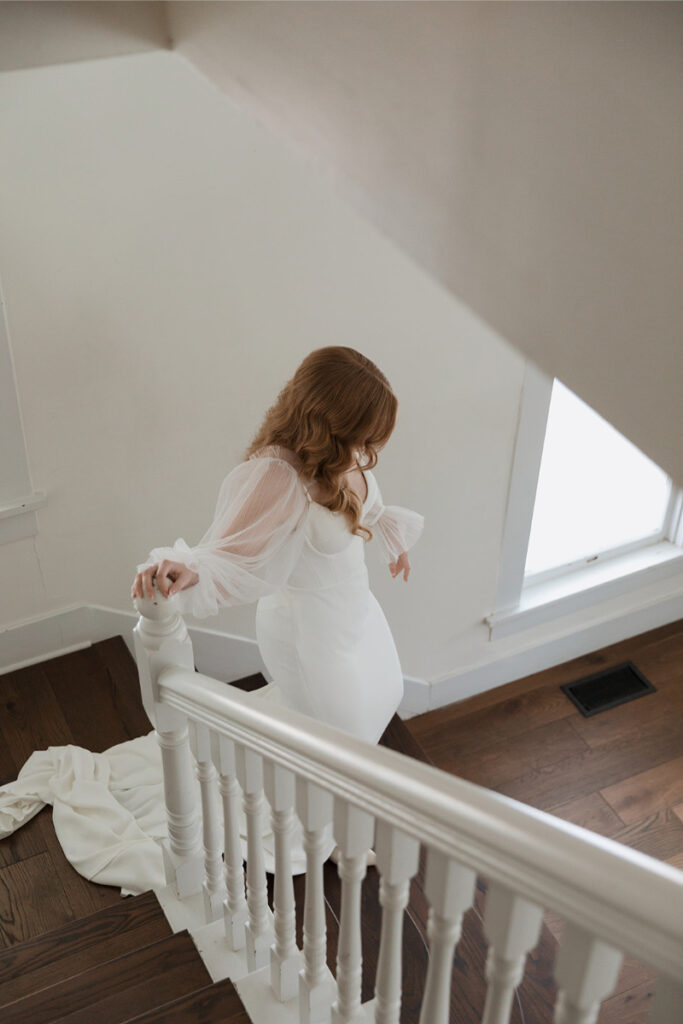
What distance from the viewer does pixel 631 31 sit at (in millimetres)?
467

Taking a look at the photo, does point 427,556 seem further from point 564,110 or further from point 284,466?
point 564,110

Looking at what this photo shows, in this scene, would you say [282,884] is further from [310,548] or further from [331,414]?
[331,414]

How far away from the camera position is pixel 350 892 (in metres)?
1.23

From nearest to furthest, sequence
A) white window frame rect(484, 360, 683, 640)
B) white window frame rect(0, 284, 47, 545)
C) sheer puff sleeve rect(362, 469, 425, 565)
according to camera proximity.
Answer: sheer puff sleeve rect(362, 469, 425, 565) < white window frame rect(0, 284, 47, 545) < white window frame rect(484, 360, 683, 640)

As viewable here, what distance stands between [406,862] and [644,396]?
2.43ft

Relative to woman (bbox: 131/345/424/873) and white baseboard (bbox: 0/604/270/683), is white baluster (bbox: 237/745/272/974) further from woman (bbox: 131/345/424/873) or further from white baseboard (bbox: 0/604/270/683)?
white baseboard (bbox: 0/604/270/683)

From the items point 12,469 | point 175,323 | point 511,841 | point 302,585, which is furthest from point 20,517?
point 511,841

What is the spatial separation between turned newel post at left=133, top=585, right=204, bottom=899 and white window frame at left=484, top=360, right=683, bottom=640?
79.8 inches

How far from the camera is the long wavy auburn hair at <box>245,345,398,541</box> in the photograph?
191 centimetres

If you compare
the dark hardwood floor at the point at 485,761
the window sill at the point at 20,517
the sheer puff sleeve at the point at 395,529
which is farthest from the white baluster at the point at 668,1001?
the window sill at the point at 20,517

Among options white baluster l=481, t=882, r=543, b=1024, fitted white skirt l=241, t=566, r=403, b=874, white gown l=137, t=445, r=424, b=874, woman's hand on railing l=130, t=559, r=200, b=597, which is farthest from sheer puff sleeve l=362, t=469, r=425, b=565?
white baluster l=481, t=882, r=543, b=1024

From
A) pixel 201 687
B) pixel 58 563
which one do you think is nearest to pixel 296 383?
pixel 201 687

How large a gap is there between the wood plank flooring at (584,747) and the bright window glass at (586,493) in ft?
1.89

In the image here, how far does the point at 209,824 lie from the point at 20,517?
1545mm
